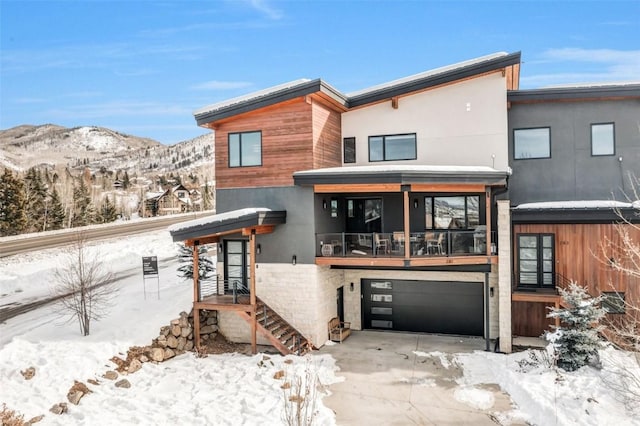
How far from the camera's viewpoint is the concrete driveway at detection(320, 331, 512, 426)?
9.53m

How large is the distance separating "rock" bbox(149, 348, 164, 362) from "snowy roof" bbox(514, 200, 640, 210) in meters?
12.0

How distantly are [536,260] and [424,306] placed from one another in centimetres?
416

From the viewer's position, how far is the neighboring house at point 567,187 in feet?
44.4

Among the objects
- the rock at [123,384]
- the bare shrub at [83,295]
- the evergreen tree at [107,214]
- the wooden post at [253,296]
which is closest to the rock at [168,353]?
the rock at [123,384]

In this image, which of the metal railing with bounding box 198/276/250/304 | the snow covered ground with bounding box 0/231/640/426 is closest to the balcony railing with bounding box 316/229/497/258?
the metal railing with bounding box 198/276/250/304

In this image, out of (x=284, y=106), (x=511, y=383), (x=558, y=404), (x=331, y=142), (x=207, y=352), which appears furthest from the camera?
(x=331, y=142)

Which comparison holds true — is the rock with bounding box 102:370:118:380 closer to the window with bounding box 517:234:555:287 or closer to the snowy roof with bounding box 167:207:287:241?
the snowy roof with bounding box 167:207:287:241

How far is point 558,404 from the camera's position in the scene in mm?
9445

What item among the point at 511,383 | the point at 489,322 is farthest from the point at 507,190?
the point at 511,383

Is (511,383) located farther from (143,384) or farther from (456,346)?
(143,384)

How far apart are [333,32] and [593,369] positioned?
17.0m

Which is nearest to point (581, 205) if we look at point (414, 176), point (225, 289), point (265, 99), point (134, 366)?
point (414, 176)

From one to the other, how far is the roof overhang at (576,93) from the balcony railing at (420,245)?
5.08 m

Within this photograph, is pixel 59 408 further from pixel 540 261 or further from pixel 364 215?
pixel 540 261
